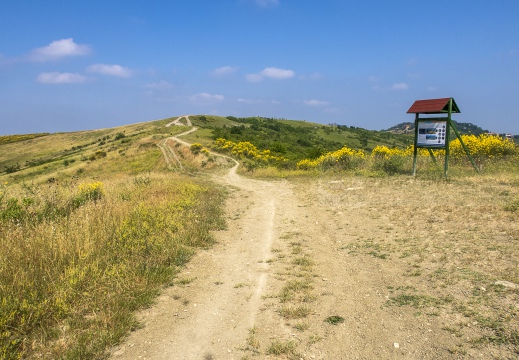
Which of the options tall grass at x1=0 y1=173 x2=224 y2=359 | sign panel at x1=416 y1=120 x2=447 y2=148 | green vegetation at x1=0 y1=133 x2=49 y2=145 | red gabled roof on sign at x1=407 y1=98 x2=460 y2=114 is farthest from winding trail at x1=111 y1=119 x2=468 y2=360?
green vegetation at x1=0 y1=133 x2=49 y2=145

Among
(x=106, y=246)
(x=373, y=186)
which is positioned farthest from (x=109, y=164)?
(x=106, y=246)

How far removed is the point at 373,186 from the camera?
1378cm

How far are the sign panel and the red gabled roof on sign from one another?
0.49m

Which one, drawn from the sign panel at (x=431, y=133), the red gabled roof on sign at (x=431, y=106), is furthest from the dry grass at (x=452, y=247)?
the red gabled roof on sign at (x=431, y=106)

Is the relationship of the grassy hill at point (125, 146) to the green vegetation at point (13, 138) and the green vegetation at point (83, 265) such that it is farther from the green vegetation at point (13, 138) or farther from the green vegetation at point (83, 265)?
the green vegetation at point (83, 265)

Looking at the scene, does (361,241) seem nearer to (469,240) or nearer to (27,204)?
(469,240)

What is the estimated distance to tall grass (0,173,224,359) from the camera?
3756 millimetres

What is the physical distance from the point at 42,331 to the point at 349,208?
8636mm

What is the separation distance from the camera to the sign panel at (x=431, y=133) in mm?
14859

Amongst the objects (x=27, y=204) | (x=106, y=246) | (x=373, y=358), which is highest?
(x=27, y=204)

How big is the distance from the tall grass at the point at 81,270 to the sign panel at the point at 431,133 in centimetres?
1161

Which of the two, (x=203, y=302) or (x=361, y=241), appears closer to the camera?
(x=203, y=302)

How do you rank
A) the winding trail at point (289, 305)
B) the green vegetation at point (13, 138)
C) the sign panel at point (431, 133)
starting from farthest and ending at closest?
the green vegetation at point (13, 138)
the sign panel at point (431, 133)
the winding trail at point (289, 305)

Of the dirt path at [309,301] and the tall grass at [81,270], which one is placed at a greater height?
the tall grass at [81,270]
